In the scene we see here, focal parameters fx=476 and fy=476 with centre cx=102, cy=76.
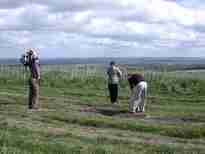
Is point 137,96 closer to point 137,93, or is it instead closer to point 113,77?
point 137,93

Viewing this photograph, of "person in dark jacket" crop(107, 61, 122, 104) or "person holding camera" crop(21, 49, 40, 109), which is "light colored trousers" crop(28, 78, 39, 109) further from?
"person in dark jacket" crop(107, 61, 122, 104)

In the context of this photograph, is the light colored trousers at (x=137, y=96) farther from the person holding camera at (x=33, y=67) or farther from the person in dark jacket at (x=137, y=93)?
the person holding camera at (x=33, y=67)

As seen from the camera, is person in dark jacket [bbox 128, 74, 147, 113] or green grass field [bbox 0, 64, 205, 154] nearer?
green grass field [bbox 0, 64, 205, 154]

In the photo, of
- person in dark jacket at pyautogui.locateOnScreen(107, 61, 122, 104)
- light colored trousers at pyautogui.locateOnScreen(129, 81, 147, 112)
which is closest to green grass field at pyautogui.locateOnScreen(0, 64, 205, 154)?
light colored trousers at pyautogui.locateOnScreen(129, 81, 147, 112)

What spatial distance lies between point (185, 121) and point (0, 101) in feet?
27.7

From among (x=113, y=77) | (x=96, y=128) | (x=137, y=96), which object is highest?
(x=113, y=77)

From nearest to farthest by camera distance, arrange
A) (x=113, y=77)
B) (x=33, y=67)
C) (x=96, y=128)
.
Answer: (x=96, y=128), (x=33, y=67), (x=113, y=77)

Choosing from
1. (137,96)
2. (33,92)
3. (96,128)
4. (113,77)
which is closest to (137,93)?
(137,96)

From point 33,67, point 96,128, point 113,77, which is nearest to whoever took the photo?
point 96,128

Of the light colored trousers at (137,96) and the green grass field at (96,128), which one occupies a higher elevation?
the light colored trousers at (137,96)

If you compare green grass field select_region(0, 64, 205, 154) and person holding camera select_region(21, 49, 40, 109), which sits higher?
person holding camera select_region(21, 49, 40, 109)

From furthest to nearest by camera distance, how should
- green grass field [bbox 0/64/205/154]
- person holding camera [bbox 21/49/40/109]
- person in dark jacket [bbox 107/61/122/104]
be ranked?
person in dark jacket [bbox 107/61/122/104], person holding camera [bbox 21/49/40/109], green grass field [bbox 0/64/205/154]

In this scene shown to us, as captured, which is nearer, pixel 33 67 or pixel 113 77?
pixel 33 67

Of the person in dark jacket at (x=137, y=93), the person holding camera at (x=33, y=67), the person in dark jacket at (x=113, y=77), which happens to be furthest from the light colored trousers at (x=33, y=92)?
the person in dark jacket at (x=113, y=77)
